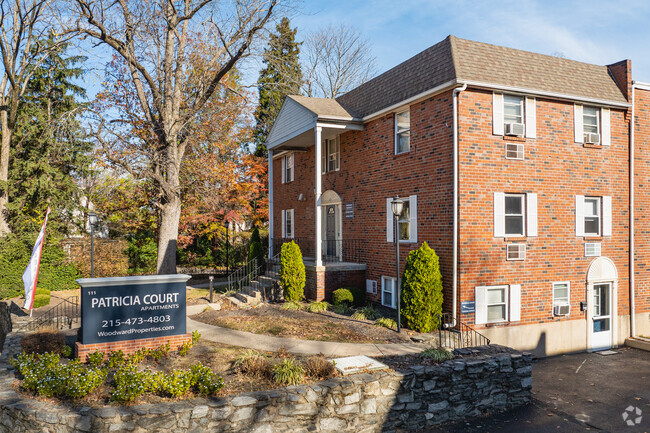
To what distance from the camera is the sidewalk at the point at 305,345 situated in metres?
9.20

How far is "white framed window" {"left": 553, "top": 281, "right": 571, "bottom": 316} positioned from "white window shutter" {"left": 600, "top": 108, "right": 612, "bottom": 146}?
4.38 meters

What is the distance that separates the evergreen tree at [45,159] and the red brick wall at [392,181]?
12.3m

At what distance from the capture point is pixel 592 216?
1347 cm

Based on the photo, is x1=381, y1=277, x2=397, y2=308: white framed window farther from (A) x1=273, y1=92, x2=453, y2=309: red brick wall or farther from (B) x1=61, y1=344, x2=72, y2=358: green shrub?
(B) x1=61, y1=344, x2=72, y2=358: green shrub

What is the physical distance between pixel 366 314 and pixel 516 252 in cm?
429

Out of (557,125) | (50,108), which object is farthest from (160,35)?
(557,125)

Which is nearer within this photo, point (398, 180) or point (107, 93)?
point (398, 180)

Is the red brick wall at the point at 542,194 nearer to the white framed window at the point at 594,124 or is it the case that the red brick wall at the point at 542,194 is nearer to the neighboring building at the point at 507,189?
the neighboring building at the point at 507,189

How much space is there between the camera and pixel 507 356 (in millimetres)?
8383

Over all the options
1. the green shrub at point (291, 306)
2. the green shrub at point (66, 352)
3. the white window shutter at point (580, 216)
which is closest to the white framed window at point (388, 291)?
the green shrub at point (291, 306)

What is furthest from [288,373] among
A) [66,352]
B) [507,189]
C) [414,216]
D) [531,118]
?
[531,118]

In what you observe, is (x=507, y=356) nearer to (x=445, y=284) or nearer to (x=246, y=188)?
(x=445, y=284)

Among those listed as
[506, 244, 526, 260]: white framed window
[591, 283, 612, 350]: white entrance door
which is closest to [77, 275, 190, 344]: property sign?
[506, 244, 526, 260]: white framed window

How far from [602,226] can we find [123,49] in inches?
642
